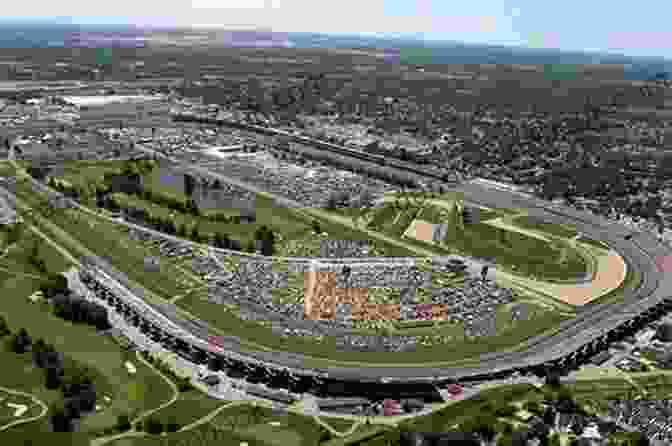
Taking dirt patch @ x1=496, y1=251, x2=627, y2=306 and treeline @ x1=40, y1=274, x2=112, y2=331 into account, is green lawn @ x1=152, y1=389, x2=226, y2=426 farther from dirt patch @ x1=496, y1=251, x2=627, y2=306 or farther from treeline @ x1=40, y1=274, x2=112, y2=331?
dirt patch @ x1=496, y1=251, x2=627, y2=306

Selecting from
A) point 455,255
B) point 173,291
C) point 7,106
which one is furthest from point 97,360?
point 7,106

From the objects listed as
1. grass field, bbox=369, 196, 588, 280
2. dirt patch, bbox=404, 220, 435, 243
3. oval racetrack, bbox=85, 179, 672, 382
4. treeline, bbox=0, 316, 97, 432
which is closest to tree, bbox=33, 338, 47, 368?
treeline, bbox=0, 316, 97, 432

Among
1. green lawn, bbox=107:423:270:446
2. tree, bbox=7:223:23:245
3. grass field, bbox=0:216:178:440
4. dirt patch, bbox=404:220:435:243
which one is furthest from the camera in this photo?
dirt patch, bbox=404:220:435:243

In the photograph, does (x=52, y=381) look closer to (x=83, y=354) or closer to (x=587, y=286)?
(x=83, y=354)

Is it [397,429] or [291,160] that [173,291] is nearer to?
[397,429]

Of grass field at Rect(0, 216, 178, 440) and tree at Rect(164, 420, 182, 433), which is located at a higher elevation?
grass field at Rect(0, 216, 178, 440)

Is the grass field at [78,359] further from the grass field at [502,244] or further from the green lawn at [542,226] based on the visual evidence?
the green lawn at [542,226]
